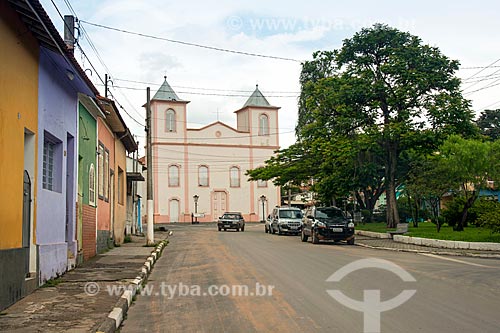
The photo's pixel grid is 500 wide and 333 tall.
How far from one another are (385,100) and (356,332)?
1007 inches

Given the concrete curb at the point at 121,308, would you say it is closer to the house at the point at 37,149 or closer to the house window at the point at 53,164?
the house at the point at 37,149

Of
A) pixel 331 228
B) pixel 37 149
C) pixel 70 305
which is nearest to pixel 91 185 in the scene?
pixel 37 149

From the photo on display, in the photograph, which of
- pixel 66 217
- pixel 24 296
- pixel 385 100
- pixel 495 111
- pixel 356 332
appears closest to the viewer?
pixel 356 332

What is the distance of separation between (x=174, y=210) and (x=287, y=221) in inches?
1533

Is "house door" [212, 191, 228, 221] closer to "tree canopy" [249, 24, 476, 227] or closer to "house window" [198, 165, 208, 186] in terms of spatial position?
"house window" [198, 165, 208, 186]

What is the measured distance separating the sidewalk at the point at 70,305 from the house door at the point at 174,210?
59.1 meters

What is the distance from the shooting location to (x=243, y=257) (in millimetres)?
19766

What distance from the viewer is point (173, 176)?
75.6 meters

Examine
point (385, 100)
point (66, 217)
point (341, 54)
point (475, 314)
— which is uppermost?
point (341, 54)

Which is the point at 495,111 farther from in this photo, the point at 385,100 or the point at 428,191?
the point at 428,191

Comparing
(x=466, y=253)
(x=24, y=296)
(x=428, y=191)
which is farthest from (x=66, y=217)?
(x=428, y=191)

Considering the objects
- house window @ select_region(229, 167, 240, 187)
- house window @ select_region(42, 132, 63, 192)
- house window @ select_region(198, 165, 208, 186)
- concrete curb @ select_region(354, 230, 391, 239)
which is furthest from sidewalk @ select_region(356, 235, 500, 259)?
house window @ select_region(229, 167, 240, 187)

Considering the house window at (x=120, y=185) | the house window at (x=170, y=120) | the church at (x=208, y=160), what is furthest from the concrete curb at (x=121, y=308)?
the house window at (x=170, y=120)

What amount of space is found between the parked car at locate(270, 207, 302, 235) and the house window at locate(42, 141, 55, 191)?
24881mm
